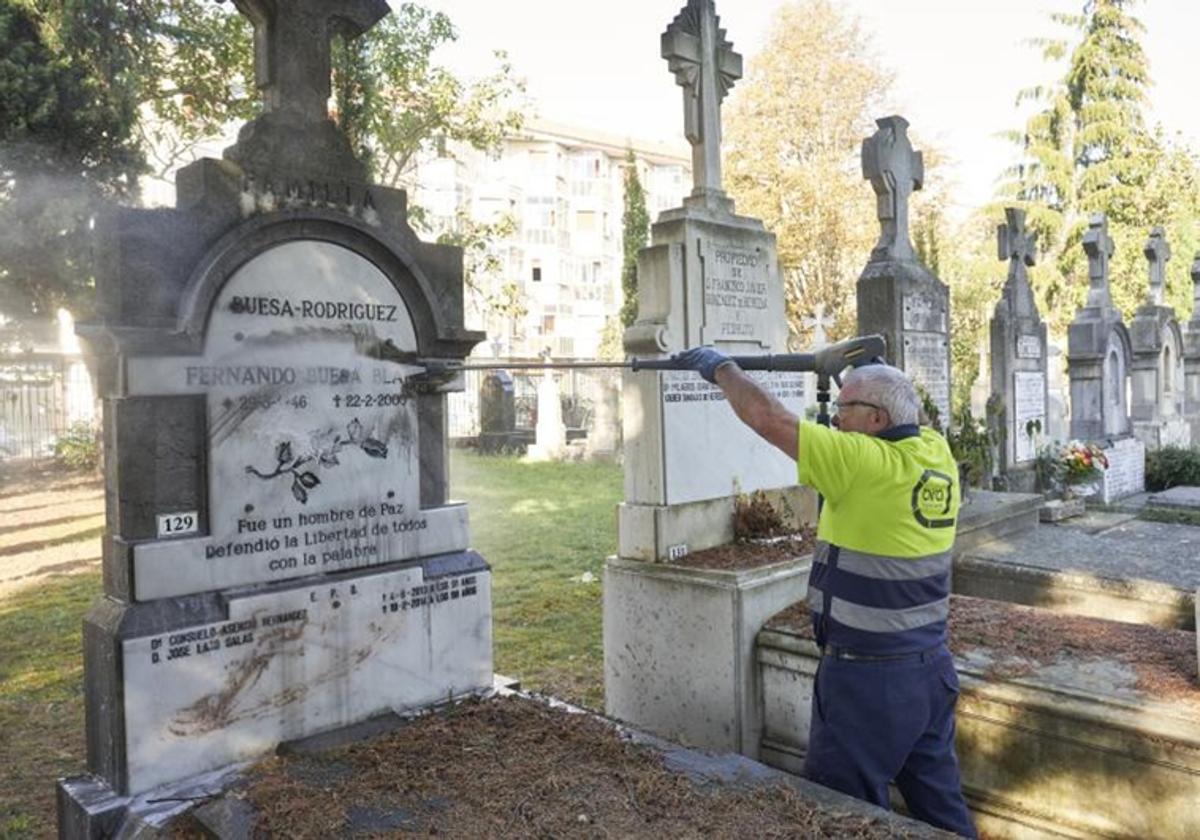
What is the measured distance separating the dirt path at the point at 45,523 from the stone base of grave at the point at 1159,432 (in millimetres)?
15298

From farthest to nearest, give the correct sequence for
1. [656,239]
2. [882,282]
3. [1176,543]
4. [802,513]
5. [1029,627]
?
[882,282] < [1176,543] < [802,513] < [656,239] < [1029,627]

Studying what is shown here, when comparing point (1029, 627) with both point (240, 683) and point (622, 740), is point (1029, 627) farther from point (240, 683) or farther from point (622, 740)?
point (240, 683)

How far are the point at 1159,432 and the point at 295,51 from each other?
1542cm

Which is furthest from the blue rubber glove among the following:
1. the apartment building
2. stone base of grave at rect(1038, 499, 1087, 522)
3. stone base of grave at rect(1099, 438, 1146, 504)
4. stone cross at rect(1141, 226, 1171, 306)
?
the apartment building

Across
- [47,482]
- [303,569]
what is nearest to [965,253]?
[47,482]

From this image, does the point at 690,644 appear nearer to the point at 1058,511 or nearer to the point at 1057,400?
the point at 1058,511

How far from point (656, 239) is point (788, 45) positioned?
27081 millimetres

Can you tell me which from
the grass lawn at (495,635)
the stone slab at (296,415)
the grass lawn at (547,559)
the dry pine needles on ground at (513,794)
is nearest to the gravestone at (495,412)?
the grass lawn at (547,559)

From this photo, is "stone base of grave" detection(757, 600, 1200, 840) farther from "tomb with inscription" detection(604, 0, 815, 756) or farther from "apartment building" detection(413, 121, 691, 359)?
"apartment building" detection(413, 121, 691, 359)

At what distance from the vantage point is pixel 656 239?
5.54 m

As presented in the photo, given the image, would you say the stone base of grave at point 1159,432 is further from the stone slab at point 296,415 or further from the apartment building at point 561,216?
the apartment building at point 561,216

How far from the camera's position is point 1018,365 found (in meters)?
11.8

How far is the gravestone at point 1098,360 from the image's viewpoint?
43.7 ft

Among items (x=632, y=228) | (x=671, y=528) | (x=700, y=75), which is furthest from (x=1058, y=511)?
(x=632, y=228)
